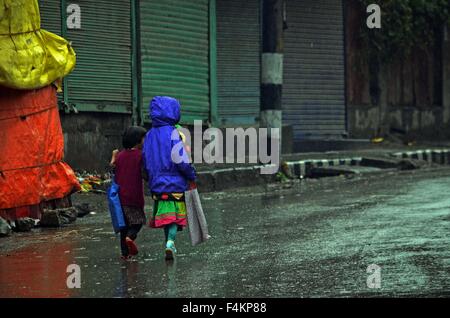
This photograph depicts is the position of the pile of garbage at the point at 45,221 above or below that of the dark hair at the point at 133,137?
below

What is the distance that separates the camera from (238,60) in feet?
75.2

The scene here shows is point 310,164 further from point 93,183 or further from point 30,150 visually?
point 30,150

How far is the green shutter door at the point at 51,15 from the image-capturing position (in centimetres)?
1689

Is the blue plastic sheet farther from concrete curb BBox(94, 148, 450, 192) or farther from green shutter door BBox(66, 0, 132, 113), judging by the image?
green shutter door BBox(66, 0, 132, 113)

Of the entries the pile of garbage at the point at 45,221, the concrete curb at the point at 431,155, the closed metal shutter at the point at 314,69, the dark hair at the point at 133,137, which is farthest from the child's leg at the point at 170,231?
the closed metal shutter at the point at 314,69

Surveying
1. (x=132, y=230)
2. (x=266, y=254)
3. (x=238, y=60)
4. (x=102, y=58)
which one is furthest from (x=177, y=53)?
(x=266, y=254)

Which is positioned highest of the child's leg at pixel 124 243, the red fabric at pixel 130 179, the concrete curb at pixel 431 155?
the red fabric at pixel 130 179

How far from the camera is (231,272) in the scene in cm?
906

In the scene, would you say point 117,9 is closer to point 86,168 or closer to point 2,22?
point 86,168

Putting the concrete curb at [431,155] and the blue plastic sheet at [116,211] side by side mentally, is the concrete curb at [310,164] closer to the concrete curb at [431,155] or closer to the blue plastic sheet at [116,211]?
the concrete curb at [431,155]

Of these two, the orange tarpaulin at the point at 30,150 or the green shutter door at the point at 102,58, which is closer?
the orange tarpaulin at the point at 30,150

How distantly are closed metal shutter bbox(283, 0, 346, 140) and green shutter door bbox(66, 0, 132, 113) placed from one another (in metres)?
6.71

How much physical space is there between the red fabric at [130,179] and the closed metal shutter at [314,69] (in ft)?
48.3

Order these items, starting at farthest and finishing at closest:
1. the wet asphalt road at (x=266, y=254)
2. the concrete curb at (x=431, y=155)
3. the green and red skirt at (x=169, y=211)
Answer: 1. the concrete curb at (x=431, y=155)
2. the green and red skirt at (x=169, y=211)
3. the wet asphalt road at (x=266, y=254)
